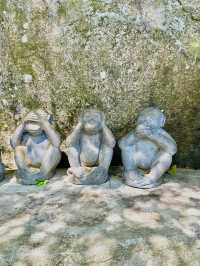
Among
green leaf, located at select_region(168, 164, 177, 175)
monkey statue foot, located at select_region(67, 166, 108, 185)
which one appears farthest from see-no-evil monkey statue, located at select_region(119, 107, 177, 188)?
green leaf, located at select_region(168, 164, 177, 175)

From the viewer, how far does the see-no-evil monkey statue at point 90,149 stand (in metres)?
5.40

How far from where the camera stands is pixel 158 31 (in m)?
5.61

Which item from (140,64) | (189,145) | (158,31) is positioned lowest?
(189,145)

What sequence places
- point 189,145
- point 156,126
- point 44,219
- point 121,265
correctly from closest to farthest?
point 121,265 → point 44,219 → point 156,126 → point 189,145

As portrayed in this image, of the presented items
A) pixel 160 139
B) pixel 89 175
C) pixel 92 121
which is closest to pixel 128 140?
pixel 160 139

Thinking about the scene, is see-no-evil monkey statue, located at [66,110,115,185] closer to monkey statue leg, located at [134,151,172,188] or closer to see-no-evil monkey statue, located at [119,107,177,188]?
see-no-evil monkey statue, located at [119,107,177,188]

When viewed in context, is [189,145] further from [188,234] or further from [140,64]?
[188,234]

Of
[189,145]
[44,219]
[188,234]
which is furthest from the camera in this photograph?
[189,145]

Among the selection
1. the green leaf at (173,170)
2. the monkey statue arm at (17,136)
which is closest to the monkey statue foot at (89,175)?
the monkey statue arm at (17,136)

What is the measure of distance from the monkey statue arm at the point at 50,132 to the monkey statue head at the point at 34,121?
0.04 meters

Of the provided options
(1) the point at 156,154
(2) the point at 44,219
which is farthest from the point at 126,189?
(2) the point at 44,219

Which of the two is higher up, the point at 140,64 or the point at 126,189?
the point at 140,64

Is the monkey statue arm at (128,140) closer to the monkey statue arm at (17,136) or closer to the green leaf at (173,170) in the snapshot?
the green leaf at (173,170)

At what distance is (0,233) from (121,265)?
1.28 metres
